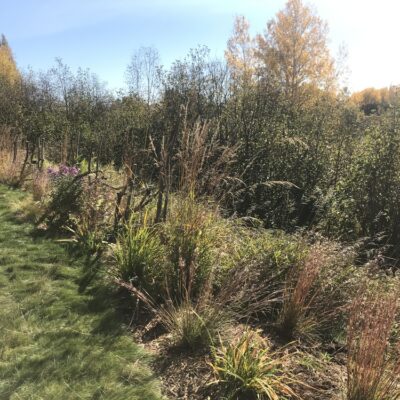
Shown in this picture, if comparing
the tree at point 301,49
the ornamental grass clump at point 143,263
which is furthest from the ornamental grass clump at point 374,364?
the tree at point 301,49

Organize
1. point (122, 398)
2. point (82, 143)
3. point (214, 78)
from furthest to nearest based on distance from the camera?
point (82, 143)
point (214, 78)
point (122, 398)

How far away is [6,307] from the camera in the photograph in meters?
3.35

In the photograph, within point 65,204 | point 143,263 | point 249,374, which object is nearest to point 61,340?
point 143,263

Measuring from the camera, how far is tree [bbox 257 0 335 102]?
2208cm

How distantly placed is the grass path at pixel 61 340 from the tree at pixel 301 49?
67.6ft

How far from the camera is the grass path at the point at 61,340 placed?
2477mm

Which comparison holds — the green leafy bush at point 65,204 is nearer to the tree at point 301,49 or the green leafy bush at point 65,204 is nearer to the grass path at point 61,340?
→ the grass path at point 61,340

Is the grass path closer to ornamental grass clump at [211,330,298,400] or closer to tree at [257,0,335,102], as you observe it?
ornamental grass clump at [211,330,298,400]

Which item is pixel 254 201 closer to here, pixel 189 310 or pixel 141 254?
pixel 141 254

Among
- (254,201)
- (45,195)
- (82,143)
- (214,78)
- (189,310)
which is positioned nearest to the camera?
(189,310)

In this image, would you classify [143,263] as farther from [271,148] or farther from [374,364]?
[271,148]

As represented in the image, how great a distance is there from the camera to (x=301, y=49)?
22.2 m

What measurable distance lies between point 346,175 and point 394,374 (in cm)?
518

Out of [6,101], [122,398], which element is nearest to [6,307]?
[122,398]
